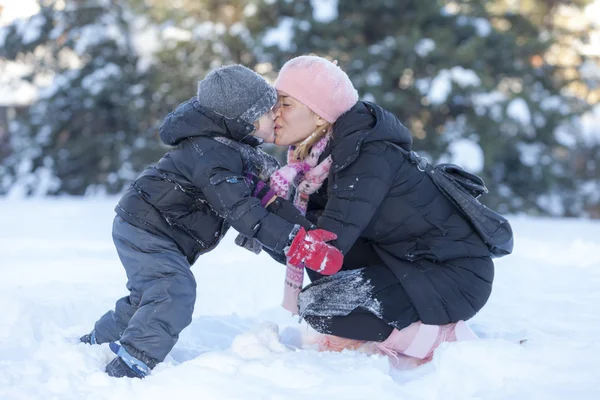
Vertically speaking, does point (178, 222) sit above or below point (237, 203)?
below

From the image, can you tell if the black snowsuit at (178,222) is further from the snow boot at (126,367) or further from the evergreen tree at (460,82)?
the evergreen tree at (460,82)

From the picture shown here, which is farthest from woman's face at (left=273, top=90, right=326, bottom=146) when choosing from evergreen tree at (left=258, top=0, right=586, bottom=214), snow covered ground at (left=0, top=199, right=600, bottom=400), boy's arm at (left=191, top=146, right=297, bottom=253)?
evergreen tree at (left=258, top=0, right=586, bottom=214)

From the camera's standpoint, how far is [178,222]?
2477 mm

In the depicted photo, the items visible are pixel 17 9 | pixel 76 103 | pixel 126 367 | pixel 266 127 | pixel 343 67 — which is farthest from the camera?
pixel 17 9

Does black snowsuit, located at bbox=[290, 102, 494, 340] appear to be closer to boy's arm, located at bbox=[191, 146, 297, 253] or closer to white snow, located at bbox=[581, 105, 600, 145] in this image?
boy's arm, located at bbox=[191, 146, 297, 253]

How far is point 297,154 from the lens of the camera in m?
2.64

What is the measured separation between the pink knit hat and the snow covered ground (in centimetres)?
85

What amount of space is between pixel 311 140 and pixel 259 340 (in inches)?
31.4

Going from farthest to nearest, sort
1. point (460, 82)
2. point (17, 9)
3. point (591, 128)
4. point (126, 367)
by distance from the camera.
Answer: point (591, 128) → point (17, 9) → point (460, 82) → point (126, 367)

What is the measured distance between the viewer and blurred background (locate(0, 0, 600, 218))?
9.37 m

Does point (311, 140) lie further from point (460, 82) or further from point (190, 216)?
point (460, 82)

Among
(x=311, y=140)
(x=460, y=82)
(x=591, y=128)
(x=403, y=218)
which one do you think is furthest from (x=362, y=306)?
(x=591, y=128)

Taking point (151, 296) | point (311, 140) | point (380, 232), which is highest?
point (311, 140)

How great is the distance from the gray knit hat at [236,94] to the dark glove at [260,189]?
0.21 m
